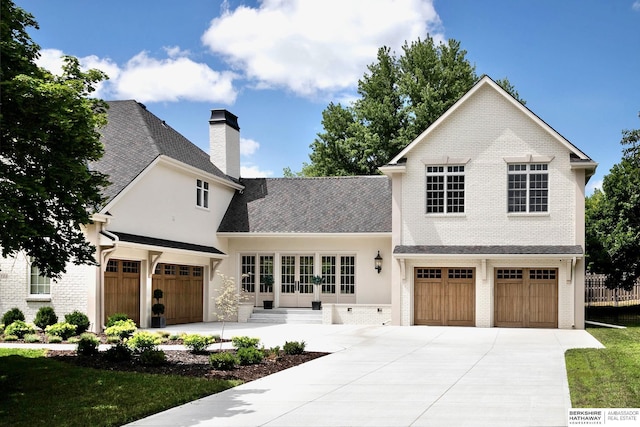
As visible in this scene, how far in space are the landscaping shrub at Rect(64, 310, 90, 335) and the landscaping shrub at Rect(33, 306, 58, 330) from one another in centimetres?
54

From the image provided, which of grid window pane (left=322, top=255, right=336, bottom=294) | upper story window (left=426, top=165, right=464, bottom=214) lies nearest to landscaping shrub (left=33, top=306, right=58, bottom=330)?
grid window pane (left=322, top=255, right=336, bottom=294)

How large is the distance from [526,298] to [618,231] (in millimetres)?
5185

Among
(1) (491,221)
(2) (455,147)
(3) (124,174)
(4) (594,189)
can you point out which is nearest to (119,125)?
(3) (124,174)

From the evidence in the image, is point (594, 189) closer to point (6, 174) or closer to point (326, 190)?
point (326, 190)

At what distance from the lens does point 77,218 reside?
12.8m

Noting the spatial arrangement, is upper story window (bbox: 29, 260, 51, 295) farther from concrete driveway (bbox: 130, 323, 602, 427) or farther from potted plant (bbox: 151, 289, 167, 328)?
concrete driveway (bbox: 130, 323, 602, 427)

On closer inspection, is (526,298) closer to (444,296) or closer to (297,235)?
(444,296)

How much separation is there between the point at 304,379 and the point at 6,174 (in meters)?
6.11

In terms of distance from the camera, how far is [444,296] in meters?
27.1

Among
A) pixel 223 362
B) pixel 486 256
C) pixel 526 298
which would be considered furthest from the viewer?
pixel 526 298

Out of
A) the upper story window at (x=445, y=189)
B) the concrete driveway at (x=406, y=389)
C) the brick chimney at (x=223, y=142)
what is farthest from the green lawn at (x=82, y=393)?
the brick chimney at (x=223, y=142)

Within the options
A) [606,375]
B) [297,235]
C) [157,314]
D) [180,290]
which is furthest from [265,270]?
[606,375]

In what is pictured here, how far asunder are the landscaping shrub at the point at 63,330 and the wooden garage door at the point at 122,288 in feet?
8.53

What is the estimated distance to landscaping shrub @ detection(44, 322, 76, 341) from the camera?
19250 millimetres
